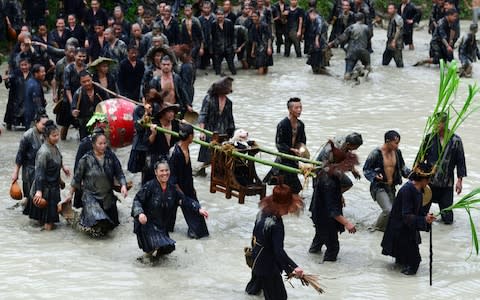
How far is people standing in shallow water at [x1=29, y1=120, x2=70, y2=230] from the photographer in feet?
34.2

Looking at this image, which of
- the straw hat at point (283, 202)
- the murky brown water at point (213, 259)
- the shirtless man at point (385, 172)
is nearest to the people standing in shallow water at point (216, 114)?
the murky brown water at point (213, 259)

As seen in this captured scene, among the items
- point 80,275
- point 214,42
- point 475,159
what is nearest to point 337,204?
point 80,275

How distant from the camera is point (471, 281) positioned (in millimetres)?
9227

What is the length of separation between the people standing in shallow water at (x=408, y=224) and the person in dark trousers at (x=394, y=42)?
36.8 feet

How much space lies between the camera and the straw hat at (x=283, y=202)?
7984mm

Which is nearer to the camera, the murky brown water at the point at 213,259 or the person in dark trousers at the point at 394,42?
the murky brown water at the point at 213,259

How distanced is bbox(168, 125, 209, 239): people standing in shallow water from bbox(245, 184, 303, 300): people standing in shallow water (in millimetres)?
2068

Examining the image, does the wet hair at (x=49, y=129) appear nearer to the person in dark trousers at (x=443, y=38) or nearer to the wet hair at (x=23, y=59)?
the wet hair at (x=23, y=59)

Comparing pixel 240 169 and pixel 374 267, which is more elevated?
pixel 240 169

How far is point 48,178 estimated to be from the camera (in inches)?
414

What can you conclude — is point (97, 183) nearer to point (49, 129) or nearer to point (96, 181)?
point (96, 181)

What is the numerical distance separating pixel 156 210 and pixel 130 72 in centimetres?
604

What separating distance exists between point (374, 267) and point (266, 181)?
232 cm

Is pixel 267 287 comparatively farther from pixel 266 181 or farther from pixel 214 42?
pixel 214 42
